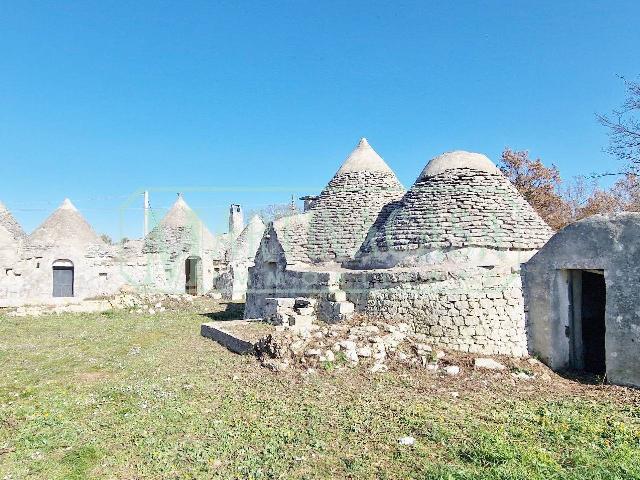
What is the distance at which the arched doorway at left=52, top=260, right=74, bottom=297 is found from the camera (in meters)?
20.4

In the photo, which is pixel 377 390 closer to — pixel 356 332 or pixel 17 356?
pixel 356 332

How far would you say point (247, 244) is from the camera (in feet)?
76.8

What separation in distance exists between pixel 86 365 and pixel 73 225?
15073 millimetres

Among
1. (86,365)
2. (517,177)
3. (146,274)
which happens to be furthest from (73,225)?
(517,177)

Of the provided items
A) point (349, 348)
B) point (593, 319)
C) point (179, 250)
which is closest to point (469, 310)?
point (349, 348)

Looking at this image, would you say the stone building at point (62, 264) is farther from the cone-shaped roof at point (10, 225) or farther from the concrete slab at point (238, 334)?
the concrete slab at point (238, 334)

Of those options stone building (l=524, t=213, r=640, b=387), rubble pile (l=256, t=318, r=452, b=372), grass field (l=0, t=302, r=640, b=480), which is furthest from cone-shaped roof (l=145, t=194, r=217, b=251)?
stone building (l=524, t=213, r=640, b=387)

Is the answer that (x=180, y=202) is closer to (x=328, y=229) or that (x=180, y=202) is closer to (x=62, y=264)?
(x=62, y=264)

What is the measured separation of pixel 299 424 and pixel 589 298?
21.7 feet

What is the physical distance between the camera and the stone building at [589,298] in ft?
22.5

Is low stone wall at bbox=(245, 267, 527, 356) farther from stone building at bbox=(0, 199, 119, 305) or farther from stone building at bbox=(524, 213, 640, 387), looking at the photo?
stone building at bbox=(0, 199, 119, 305)

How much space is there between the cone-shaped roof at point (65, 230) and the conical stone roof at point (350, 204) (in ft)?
42.6

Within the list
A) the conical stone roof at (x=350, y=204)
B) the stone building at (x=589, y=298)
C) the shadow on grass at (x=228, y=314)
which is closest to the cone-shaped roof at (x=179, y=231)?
the shadow on grass at (x=228, y=314)

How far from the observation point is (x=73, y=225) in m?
21.2
